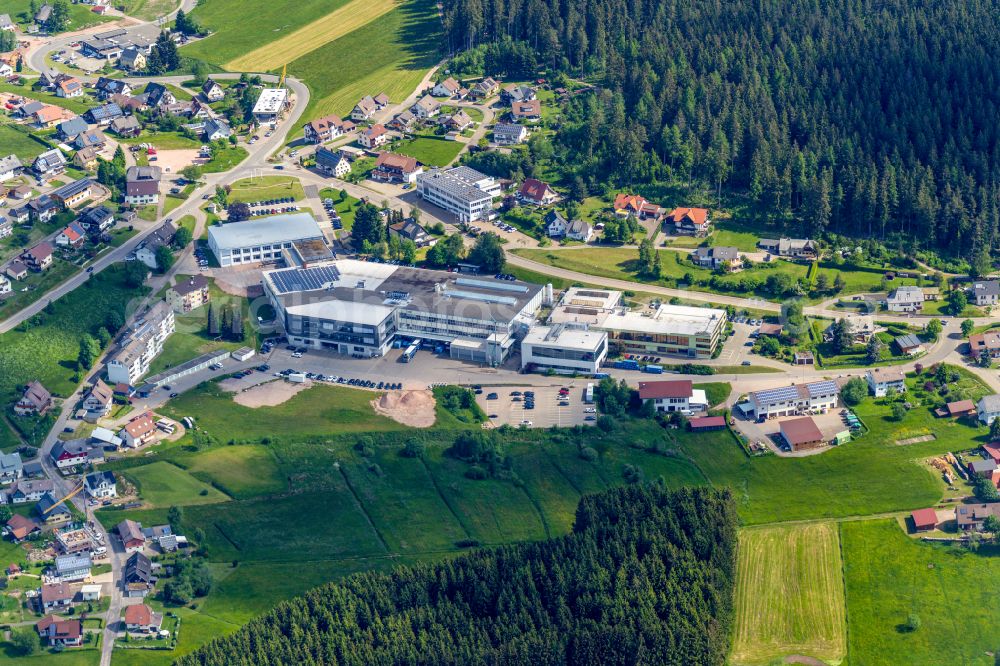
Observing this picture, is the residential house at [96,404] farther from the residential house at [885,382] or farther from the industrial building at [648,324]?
the residential house at [885,382]

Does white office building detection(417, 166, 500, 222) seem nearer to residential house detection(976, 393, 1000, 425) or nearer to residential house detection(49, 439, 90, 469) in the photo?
residential house detection(49, 439, 90, 469)

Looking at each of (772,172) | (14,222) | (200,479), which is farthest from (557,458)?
(14,222)

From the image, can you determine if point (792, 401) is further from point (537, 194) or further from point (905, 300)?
point (537, 194)

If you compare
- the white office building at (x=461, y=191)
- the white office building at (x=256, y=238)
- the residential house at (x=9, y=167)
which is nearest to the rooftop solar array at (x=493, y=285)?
the white office building at (x=461, y=191)

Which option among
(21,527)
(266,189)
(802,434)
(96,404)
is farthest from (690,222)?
(21,527)

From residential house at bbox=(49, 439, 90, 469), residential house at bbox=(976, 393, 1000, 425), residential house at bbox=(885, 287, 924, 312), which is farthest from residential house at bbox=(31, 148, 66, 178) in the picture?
residential house at bbox=(976, 393, 1000, 425)

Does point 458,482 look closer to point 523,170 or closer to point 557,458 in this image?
point 557,458
